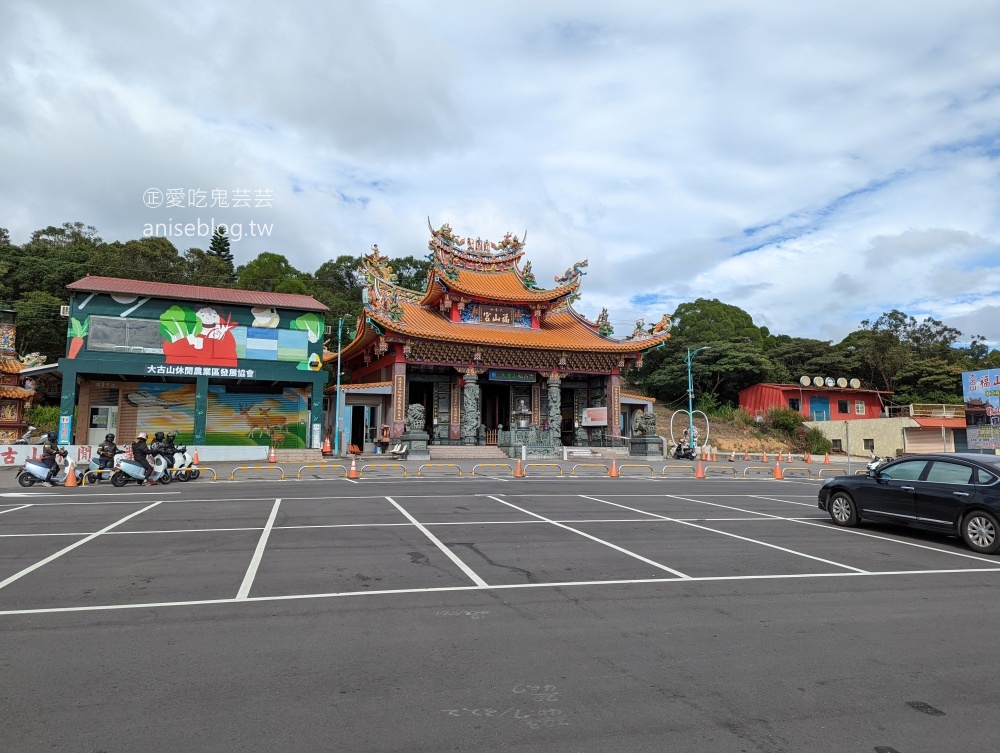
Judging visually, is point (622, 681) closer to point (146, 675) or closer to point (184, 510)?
point (146, 675)

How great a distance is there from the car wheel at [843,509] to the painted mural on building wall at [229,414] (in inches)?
1078

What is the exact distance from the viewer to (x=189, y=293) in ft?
95.9

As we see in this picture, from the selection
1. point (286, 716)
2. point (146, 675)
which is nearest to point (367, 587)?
point (146, 675)

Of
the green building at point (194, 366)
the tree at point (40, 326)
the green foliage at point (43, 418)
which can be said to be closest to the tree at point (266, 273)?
the tree at point (40, 326)

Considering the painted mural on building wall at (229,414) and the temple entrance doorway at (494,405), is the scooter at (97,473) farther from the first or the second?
the temple entrance doorway at (494,405)

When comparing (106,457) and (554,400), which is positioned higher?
(554,400)

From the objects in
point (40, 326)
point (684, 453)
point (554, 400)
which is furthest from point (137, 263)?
point (684, 453)

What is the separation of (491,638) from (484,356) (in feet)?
101

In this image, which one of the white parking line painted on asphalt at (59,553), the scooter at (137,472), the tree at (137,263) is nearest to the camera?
the white parking line painted on asphalt at (59,553)

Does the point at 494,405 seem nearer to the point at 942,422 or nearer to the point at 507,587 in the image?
the point at 942,422

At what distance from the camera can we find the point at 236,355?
97.8 ft

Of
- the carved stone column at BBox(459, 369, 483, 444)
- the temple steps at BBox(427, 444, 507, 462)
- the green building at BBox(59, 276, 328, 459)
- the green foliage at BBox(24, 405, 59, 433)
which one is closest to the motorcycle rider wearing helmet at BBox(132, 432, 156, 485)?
the green building at BBox(59, 276, 328, 459)

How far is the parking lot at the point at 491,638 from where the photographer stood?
3529 millimetres

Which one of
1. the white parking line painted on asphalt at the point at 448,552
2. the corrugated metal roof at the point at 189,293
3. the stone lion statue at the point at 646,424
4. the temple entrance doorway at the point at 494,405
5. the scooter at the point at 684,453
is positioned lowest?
the white parking line painted on asphalt at the point at 448,552
